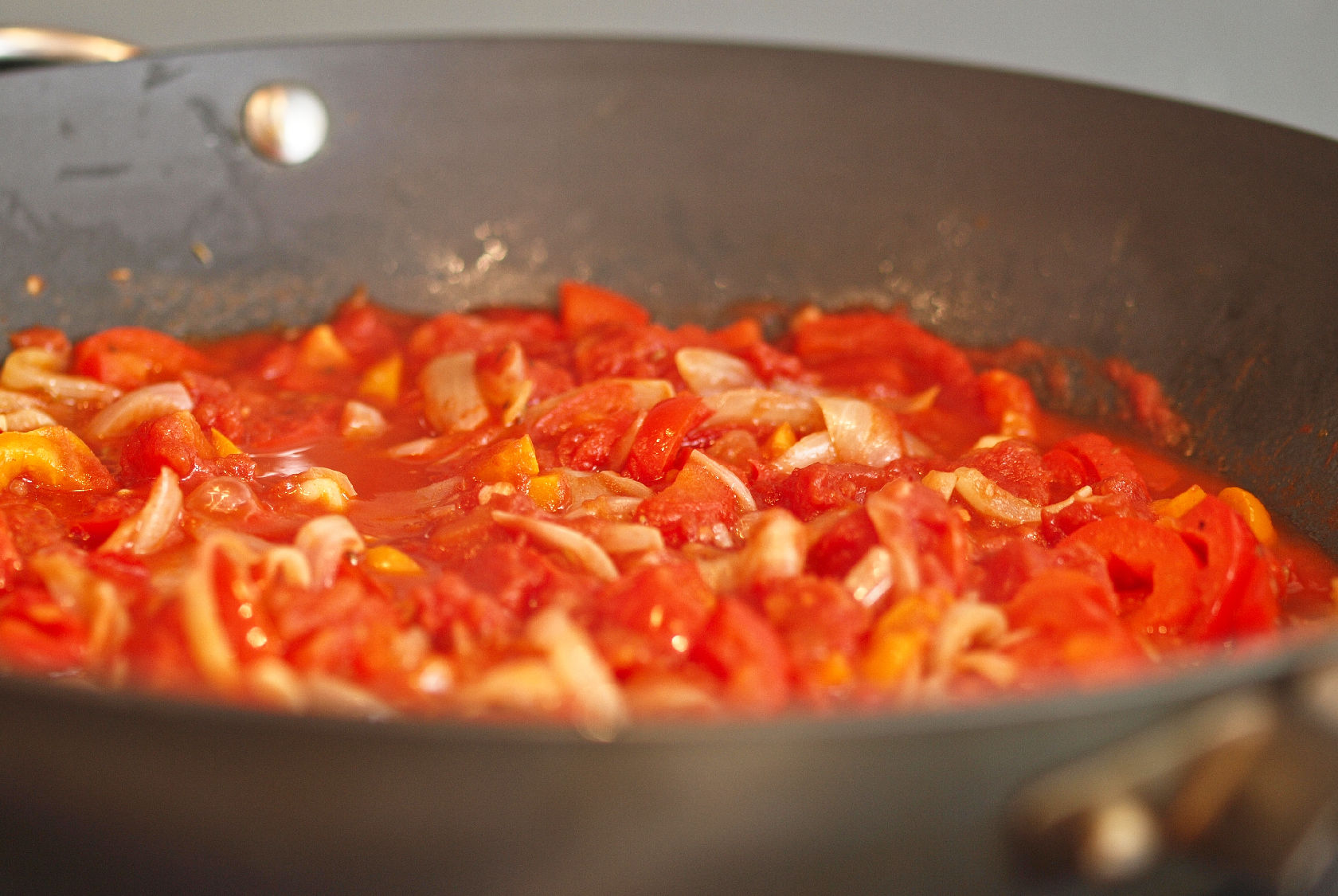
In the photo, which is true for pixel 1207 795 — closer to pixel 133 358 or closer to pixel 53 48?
pixel 133 358

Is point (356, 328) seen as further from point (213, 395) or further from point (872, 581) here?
point (872, 581)

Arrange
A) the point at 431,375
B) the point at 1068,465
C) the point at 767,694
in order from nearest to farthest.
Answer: the point at 767,694
the point at 1068,465
the point at 431,375

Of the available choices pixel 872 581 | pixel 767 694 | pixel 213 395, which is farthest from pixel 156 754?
pixel 213 395

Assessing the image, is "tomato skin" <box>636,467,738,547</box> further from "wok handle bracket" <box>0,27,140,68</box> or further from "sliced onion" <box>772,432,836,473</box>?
"wok handle bracket" <box>0,27,140,68</box>

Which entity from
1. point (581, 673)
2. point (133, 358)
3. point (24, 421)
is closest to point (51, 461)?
point (24, 421)

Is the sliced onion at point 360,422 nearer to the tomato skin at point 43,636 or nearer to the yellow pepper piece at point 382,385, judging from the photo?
the yellow pepper piece at point 382,385

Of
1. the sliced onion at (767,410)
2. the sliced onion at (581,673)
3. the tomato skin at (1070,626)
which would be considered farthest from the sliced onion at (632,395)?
the sliced onion at (581,673)

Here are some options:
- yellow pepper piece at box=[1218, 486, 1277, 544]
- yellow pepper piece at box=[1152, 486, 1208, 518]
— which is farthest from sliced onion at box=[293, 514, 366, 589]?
yellow pepper piece at box=[1218, 486, 1277, 544]
